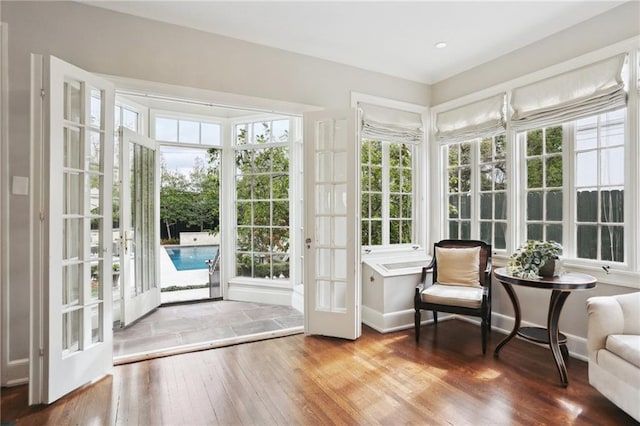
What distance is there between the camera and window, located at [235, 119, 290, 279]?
15.9 ft

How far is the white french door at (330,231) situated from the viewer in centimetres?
345

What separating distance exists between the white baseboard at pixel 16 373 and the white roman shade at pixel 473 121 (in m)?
4.59

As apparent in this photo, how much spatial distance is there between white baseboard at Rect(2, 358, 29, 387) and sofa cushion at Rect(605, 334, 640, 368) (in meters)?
4.00

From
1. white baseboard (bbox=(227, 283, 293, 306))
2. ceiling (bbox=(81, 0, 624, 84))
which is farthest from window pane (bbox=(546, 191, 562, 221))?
white baseboard (bbox=(227, 283, 293, 306))

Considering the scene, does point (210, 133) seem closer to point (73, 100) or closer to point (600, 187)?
point (73, 100)

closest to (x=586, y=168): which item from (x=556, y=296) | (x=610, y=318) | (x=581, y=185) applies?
(x=581, y=185)

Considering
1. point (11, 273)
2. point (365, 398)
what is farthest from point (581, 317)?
point (11, 273)

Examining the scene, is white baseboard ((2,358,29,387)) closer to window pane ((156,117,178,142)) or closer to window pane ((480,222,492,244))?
window pane ((156,117,178,142))

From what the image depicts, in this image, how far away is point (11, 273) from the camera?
2.55 meters

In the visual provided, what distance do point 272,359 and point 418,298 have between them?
1504 millimetres

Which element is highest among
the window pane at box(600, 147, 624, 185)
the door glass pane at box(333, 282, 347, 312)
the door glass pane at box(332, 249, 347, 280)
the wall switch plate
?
the window pane at box(600, 147, 624, 185)

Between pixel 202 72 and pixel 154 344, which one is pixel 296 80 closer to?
pixel 202 72

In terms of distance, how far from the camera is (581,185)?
310 centimetres

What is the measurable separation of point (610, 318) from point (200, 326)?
3.62 meters
